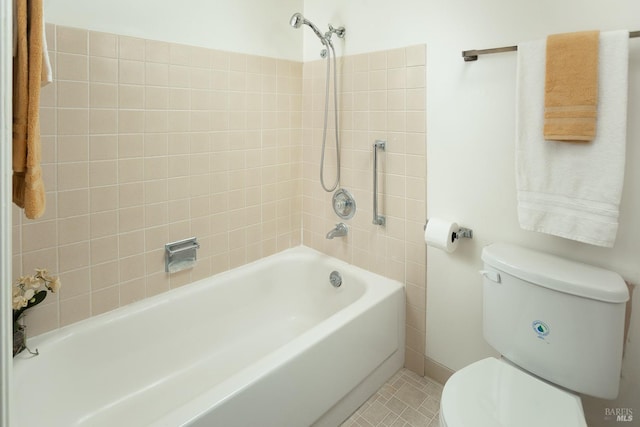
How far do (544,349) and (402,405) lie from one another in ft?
2.45

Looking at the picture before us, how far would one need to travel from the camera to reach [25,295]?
1.34 meters

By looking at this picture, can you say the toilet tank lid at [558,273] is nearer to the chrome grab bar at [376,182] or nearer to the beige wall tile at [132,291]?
the chrome grab bar at [376,182]

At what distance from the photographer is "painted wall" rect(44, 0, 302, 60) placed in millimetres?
1510

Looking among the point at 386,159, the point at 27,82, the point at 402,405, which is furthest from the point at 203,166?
the point at 402,405

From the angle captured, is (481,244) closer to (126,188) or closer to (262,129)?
(262,129)

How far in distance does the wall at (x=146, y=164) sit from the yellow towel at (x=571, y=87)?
4.74 feet

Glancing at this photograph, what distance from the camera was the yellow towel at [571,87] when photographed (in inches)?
49.7

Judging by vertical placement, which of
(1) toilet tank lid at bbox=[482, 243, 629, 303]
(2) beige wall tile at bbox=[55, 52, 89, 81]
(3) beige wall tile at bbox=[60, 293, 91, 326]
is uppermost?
(2) beige wall tile at bbox=[55, 52, 89, 81]

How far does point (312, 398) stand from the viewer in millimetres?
1506

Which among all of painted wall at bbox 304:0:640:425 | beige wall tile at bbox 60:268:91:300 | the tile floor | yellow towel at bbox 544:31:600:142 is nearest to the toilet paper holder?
painted wall at bbox 304:0:640:425

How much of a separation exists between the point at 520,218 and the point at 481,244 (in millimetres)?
280

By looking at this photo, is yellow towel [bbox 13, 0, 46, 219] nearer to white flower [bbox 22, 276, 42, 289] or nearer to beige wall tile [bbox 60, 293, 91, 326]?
white flower [bbox 22, 276, 42, 289]

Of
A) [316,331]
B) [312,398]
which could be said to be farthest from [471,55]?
[312,398]

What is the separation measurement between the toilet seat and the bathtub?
1.72 feet
